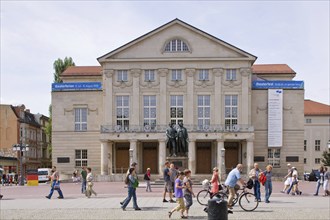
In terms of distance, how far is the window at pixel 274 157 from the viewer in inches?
2292

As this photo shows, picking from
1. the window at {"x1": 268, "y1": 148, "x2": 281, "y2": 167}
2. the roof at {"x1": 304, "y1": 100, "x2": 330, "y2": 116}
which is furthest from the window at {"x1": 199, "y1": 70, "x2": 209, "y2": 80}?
the roof at {"x1": 304, "y1": 100, "x2": 330, "y2": 116}

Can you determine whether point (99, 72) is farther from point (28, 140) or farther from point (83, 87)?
point (28, 140)

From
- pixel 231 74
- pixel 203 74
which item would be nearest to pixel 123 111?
pixel 203 74

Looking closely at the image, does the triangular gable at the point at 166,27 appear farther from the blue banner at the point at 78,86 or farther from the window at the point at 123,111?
the window at the point at 123,111

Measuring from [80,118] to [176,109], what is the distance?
38.6 ft

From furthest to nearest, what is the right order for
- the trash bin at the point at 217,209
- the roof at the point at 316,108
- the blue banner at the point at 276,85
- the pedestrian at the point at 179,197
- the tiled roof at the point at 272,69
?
the roof at the point at 316,108, the tiled roof at the point at 272,69, the blue banner at the point at 276,85, the pedestrian at the point at 179,197, the trash bin at the point at 217,209

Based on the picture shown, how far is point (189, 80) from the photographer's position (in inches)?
2243

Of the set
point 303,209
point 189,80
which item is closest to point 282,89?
point 189,80

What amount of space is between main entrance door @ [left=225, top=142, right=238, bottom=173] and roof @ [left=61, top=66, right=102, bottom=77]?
20.0 metres

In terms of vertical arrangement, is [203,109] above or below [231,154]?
above

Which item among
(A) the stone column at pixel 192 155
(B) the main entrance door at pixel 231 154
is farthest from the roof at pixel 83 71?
(B) the main entrance door at pixel 231 154

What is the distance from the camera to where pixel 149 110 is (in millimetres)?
57250

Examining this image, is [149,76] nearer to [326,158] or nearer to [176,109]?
[176,109]

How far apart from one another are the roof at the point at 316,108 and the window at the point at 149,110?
4617 cm
